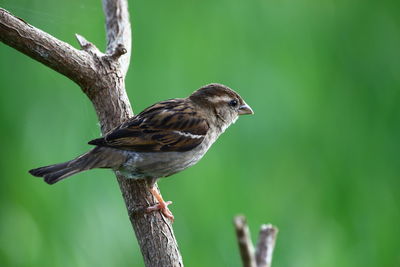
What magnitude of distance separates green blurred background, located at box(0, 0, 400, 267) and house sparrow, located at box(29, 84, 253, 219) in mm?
484

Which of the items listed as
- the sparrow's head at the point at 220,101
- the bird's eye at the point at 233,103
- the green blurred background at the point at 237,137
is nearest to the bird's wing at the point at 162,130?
the sparrow's head at the point at 220,101

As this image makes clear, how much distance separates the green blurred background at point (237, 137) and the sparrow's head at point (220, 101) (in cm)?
42

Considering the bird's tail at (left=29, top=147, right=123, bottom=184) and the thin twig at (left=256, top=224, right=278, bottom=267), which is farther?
the bird's tail at (left=29, top=147, right=123, bottom=184)

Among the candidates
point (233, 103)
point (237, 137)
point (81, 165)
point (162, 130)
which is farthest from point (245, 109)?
point (81, 165)

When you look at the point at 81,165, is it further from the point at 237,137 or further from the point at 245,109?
the point at 237,137

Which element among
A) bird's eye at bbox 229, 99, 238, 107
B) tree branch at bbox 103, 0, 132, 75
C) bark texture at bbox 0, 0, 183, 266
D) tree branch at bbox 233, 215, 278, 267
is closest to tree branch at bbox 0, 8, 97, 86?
bark texture at bbox 0, 0, 183, 266

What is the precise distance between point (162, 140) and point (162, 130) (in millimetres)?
71

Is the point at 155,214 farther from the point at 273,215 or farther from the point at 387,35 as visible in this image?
the point at 387,35

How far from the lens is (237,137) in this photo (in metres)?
4.37

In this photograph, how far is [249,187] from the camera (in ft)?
13.6

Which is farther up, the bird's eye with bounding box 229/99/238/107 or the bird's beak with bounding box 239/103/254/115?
the bird's eye with bounding box 229/99/238/107

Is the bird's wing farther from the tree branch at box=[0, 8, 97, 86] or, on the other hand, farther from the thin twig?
the thin twig

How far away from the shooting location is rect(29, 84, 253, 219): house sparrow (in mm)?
3154

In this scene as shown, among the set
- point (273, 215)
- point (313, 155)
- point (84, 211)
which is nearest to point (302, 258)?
point (273, 215)
